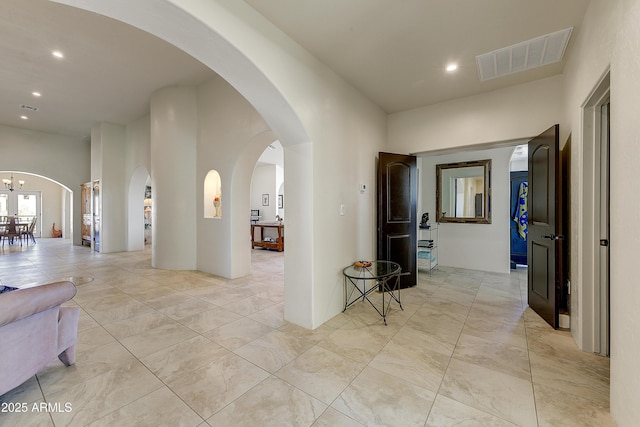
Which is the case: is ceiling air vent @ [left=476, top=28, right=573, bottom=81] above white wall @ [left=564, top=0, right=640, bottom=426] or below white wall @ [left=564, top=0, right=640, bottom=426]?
above

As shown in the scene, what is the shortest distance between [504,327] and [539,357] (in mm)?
550

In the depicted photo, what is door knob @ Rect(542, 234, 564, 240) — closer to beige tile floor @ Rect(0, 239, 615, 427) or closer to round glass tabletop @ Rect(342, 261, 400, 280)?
beige tile floor @ Rect(0, 239, 615, 427)

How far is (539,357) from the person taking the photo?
2174mm

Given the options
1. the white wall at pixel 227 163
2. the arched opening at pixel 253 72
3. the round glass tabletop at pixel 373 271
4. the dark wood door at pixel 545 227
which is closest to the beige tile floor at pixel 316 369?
the dark wood door at pixel 545 227

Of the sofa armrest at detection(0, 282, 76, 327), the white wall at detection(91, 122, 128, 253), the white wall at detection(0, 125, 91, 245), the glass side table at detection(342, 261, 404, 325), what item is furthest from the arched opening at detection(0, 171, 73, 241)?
the glass side table at detection(342, 261, 404, 325)

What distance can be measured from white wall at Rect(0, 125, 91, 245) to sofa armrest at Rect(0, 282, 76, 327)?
837cm

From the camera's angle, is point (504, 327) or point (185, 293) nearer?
point (504, 327)

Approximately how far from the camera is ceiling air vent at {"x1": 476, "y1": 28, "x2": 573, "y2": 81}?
249 centimetres

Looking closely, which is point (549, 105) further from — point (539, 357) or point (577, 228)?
point (539, 357)

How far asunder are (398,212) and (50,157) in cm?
979

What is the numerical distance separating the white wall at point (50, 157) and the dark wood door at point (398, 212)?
9.44m

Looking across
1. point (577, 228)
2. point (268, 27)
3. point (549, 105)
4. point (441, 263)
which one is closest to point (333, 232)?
point (268, 27)

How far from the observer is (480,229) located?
16.8 ft

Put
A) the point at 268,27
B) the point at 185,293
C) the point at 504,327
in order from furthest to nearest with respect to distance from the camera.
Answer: the point at 185,293
the point at 504,327
the point at 268,27
